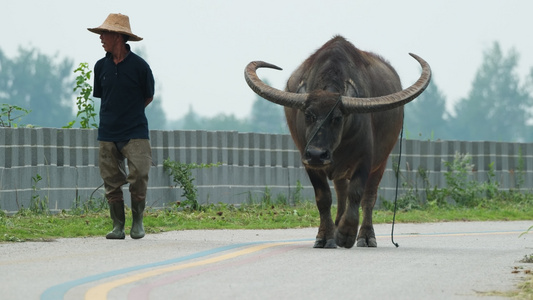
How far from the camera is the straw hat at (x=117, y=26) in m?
11.5

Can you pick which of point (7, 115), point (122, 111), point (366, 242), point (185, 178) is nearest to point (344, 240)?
point (366, 242)

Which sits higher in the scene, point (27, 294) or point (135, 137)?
point (135, 137)

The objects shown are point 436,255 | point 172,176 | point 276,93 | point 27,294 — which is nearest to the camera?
point 27,294

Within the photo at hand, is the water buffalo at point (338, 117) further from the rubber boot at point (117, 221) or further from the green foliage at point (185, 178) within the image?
the green foliage at point (185, 178)

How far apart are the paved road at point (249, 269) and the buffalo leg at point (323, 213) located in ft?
0.72

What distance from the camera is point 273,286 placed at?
23.8 ft

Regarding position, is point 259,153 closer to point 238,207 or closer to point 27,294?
point 238,207

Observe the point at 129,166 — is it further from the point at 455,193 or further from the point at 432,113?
the point at 432,113

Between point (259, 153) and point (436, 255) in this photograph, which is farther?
point (259, 153)

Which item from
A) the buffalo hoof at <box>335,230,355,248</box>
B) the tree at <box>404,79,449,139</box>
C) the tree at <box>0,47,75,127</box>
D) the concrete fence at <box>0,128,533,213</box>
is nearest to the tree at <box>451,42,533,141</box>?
the tree at <box>404,79,449,139</box>

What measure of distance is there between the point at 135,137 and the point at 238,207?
631 cm

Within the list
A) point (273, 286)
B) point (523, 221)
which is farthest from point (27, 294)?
point (523, 221)

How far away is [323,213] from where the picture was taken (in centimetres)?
1112

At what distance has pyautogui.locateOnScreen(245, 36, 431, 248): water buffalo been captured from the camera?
10727 mm
